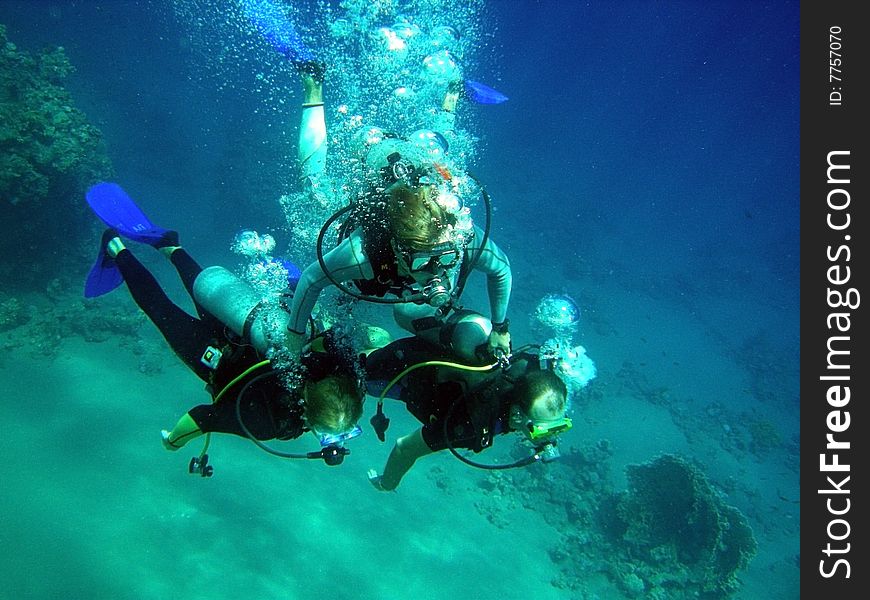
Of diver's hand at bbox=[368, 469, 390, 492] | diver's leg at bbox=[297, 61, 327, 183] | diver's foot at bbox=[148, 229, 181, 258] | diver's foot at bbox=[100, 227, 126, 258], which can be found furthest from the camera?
diver's leg at bbox=[297, 61, 327, 183]

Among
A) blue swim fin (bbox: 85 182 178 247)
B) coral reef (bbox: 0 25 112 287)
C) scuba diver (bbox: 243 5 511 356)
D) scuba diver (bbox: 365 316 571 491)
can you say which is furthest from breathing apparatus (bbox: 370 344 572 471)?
coral reef (bbox: 0 25 112 287)

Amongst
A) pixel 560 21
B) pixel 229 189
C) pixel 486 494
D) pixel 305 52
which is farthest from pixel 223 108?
pixel 560 21

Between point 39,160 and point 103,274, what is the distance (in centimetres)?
740

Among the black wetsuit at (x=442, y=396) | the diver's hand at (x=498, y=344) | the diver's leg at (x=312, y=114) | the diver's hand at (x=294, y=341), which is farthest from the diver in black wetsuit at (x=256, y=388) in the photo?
the diver's leg at (x=312, y=114)

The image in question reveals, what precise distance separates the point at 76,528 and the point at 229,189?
15.0m

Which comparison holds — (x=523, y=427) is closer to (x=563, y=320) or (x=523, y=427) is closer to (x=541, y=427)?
(x=541, y=427)

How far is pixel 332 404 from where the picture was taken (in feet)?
8.93

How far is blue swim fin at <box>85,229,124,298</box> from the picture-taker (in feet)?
17.2

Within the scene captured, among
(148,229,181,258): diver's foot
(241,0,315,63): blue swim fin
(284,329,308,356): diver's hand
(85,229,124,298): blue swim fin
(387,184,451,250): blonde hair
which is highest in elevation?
(241,0,315,63): blue swim fin

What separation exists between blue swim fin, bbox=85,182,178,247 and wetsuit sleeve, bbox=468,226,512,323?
4129 millimetres

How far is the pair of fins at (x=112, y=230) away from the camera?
17.4ft

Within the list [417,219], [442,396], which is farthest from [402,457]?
[417,219]

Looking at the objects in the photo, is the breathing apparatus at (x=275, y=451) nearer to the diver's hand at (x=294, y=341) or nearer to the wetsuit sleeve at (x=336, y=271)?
the diver's hand at (x=294, y=341)

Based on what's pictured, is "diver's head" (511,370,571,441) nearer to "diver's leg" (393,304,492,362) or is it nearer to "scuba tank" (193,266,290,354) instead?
"diver's leg" (393,304,492,362)
